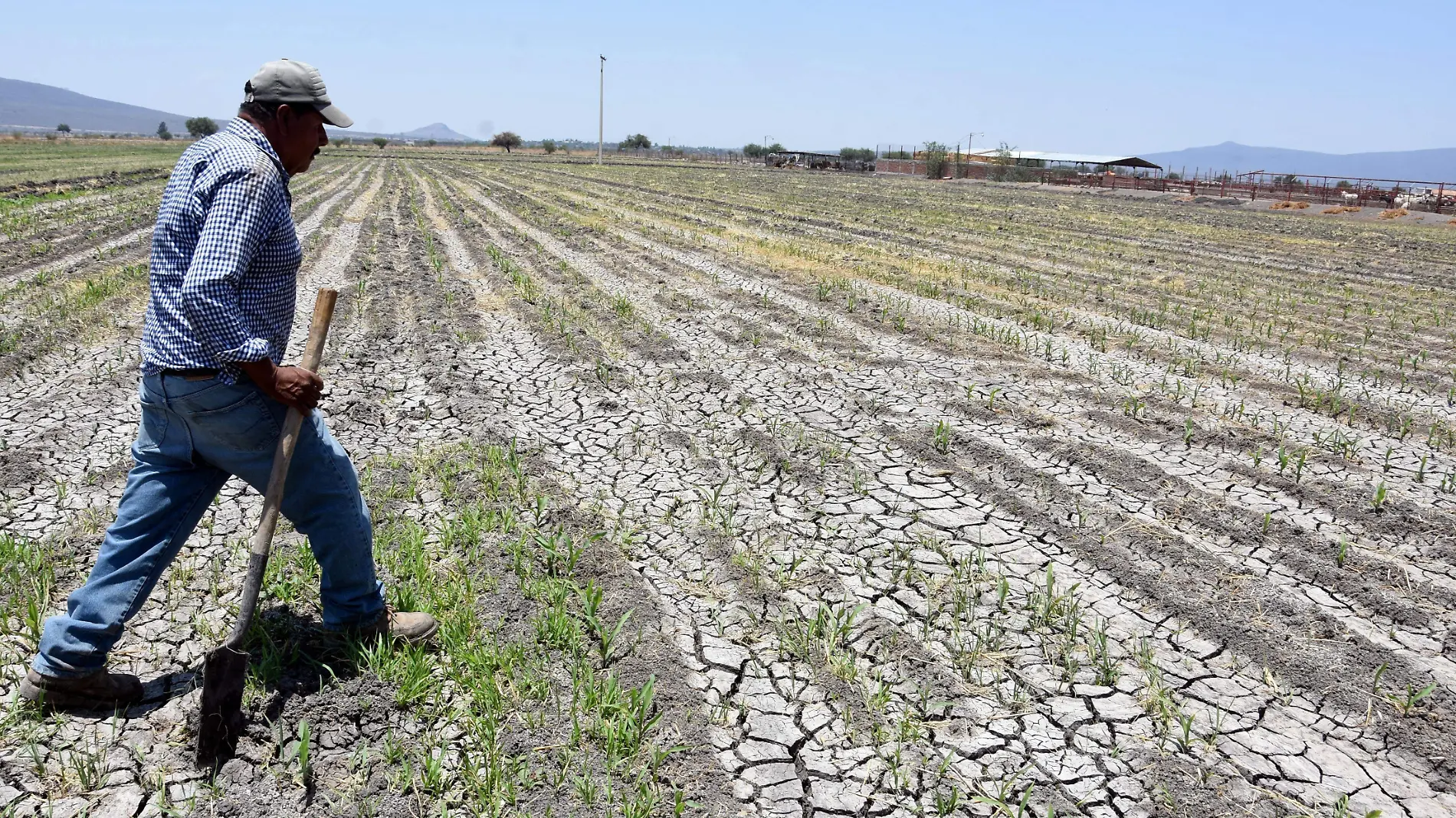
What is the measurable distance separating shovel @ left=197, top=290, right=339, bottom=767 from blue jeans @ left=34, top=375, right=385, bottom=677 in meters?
0.09

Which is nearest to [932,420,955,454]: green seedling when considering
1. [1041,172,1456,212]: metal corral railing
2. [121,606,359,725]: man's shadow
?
[121,606,359,725]: man's shadow

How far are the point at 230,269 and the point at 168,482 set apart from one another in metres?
0.79

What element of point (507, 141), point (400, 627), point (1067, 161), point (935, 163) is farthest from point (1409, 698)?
point (507, 141)

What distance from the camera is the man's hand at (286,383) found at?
9.05 feet

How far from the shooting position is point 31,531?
4.29m

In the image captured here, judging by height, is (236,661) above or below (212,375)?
below

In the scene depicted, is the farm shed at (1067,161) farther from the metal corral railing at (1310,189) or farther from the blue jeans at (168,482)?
the blue jeans at (168,482)

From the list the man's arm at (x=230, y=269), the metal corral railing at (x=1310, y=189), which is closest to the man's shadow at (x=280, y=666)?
the man's arm at (x=230, y=269)

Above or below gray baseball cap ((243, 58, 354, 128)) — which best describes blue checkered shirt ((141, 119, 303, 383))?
below

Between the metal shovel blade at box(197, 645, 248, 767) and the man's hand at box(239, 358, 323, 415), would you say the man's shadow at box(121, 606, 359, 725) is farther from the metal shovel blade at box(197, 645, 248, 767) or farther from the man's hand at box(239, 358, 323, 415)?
the man's hand at box(239, 358, 323, 415)

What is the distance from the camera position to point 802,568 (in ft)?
14.0

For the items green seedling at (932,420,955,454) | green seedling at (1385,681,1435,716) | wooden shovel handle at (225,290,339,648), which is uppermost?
wooden shovel handle at (225,290,339,648)

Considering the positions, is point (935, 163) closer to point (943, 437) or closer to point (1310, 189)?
point (1310, 189)

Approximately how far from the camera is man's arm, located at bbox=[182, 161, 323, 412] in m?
2.64
